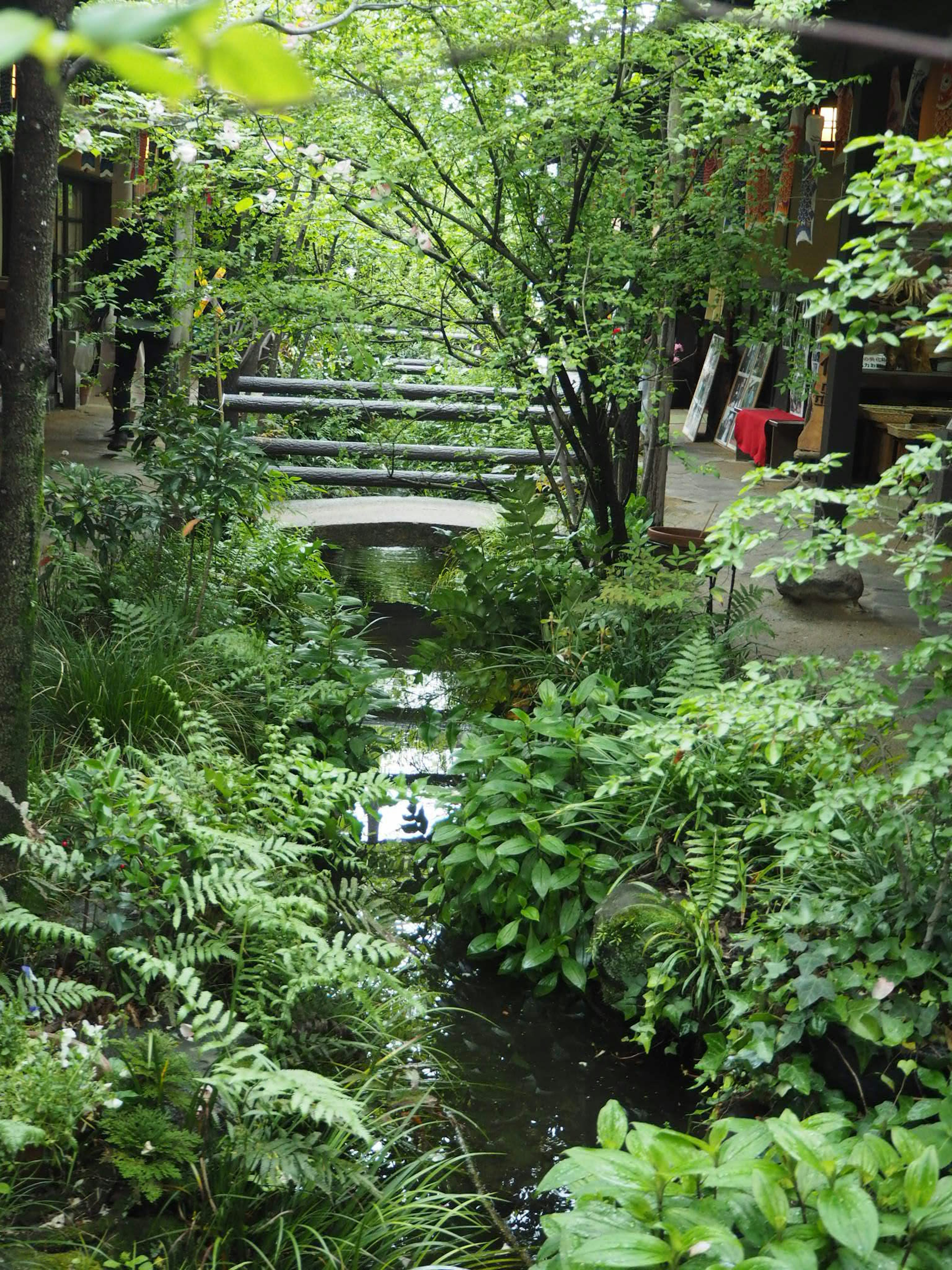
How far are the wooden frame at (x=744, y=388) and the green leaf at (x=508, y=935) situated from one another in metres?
11.0

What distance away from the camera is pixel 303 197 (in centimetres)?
664

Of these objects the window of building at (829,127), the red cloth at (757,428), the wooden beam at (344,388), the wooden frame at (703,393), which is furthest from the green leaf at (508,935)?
the wooden frame at (703,393)

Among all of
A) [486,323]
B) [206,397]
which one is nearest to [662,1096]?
[486,323]

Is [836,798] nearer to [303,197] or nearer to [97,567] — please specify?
[97,567]

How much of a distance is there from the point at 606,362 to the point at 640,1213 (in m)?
4.64

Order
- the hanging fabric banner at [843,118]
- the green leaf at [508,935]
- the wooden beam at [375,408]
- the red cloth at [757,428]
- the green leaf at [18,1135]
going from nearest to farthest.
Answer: the green leaf at [18,1135] → the green leaf at [508,935] → the wooden beam at [375,408] → the hanging fabric banner at [843,118] → the red cloth at [757,428]

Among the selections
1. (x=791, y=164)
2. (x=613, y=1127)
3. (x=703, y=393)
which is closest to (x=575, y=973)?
(x=613, y=1127)

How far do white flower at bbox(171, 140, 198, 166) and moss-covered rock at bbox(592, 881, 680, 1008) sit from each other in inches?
153

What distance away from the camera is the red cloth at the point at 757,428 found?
13164mm

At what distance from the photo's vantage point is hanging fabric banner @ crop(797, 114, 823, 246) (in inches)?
354

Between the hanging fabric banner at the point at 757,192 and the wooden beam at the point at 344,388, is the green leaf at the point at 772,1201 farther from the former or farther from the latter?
the wooden beam at the point at 344,388

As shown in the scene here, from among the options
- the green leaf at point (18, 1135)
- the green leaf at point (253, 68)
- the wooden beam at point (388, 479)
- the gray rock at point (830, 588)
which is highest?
the green leaf at point (253, 68)

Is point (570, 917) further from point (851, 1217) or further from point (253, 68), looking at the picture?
point (253, 68)

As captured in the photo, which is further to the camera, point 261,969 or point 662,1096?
point 662,1096
